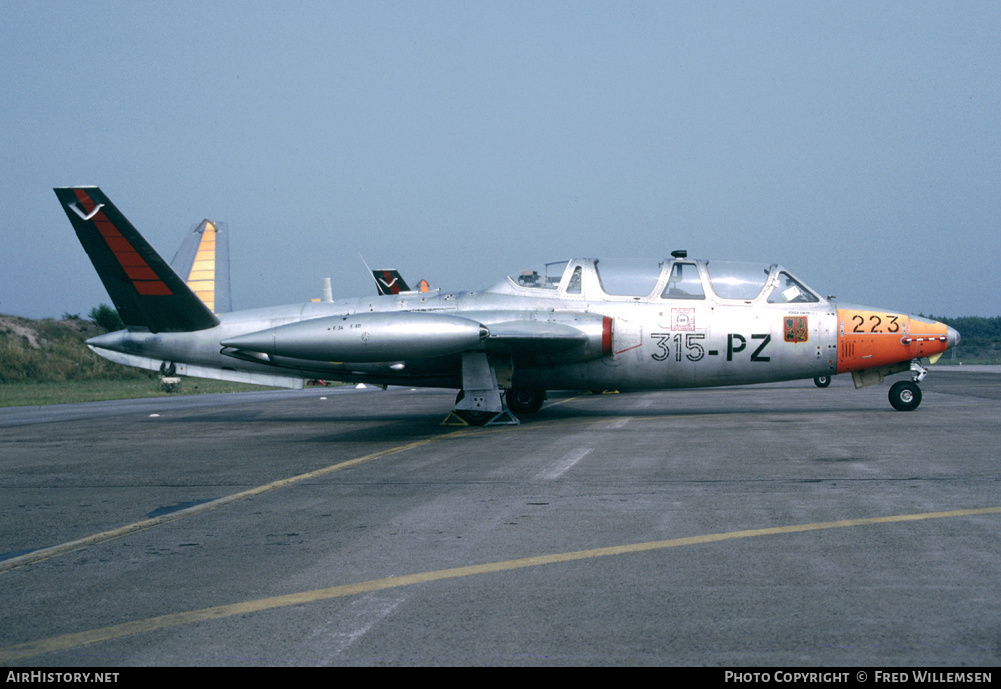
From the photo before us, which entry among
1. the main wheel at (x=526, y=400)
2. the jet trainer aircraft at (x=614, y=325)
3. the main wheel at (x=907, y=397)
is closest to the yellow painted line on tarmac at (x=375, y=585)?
the jet trainer aircraft at (x=614, y=325)

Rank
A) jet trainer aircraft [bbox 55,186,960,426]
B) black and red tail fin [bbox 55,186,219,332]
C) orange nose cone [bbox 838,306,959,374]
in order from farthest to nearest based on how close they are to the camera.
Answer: orange nose cone [bbox 838,306,959,374]
jet trainer aircraft [bbox 55,186,960,426]
black and red tail fin [bbox 55,186,219,332]

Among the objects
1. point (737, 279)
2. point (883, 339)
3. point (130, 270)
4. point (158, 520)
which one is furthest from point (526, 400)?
point (158, 520)

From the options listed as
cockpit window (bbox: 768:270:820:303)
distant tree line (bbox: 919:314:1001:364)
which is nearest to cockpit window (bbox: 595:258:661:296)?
cockpit window (bbox: 768:270:820:303)

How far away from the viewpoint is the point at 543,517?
6480mm

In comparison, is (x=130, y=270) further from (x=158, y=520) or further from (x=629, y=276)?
(x=158, y=520)

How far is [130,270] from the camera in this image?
15203 millimetres

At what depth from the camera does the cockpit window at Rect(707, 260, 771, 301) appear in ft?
49.9

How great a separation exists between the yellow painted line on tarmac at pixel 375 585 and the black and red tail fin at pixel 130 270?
11.9 metres

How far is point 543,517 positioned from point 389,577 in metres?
1.90

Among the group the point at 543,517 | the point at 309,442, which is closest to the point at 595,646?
the point at 543,517

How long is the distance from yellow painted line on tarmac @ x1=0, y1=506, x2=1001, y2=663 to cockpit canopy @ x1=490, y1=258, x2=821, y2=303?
9.12 meters

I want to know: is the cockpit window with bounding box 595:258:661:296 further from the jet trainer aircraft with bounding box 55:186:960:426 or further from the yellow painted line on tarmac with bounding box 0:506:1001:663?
the yellow painted line on tarmac with bounding box 0:506:1001:663

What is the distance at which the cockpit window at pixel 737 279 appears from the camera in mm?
15195
